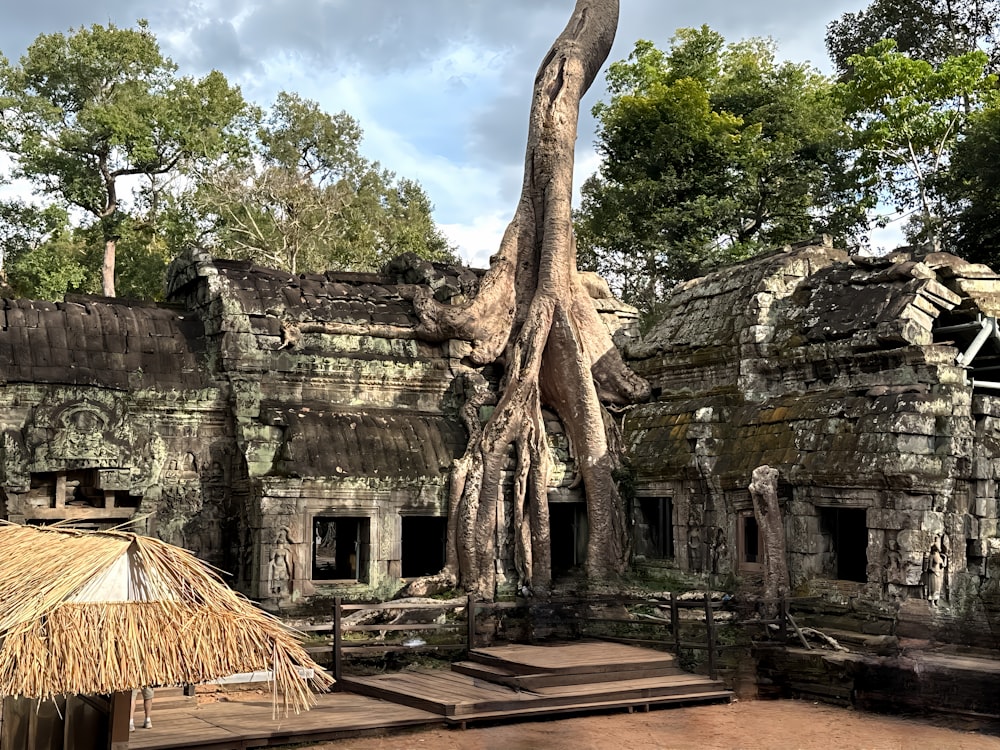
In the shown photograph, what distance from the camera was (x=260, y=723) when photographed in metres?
11.9

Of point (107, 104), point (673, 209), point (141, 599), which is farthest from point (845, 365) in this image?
point (107, 104)

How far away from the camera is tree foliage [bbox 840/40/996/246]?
26.7 m

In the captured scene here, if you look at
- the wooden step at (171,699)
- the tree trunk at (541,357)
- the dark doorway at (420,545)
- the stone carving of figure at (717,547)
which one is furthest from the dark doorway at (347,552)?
the stone carving of figure at (717,547)

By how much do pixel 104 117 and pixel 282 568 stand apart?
61.3ft

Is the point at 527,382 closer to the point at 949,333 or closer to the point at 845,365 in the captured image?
the point at 845,365

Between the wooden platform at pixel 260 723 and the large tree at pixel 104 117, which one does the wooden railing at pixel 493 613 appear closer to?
the wooden platform at pixel 260 723

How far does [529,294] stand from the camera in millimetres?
19250

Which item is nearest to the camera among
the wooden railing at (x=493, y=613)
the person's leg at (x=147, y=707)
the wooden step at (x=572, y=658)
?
the person's leg at (x=147, y=707)

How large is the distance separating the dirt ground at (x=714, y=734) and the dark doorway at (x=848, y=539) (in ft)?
9.30

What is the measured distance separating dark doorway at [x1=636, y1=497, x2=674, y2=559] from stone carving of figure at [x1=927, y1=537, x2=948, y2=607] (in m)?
5.00

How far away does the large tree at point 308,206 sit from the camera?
32812 millimetres

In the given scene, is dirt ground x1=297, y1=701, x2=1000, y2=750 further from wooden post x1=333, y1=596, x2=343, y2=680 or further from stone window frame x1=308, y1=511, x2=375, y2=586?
stone window frame x1=308, y1=511, x2=375, y2=586

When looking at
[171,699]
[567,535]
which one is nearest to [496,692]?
[171,699]

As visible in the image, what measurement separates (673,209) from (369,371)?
571 inches
